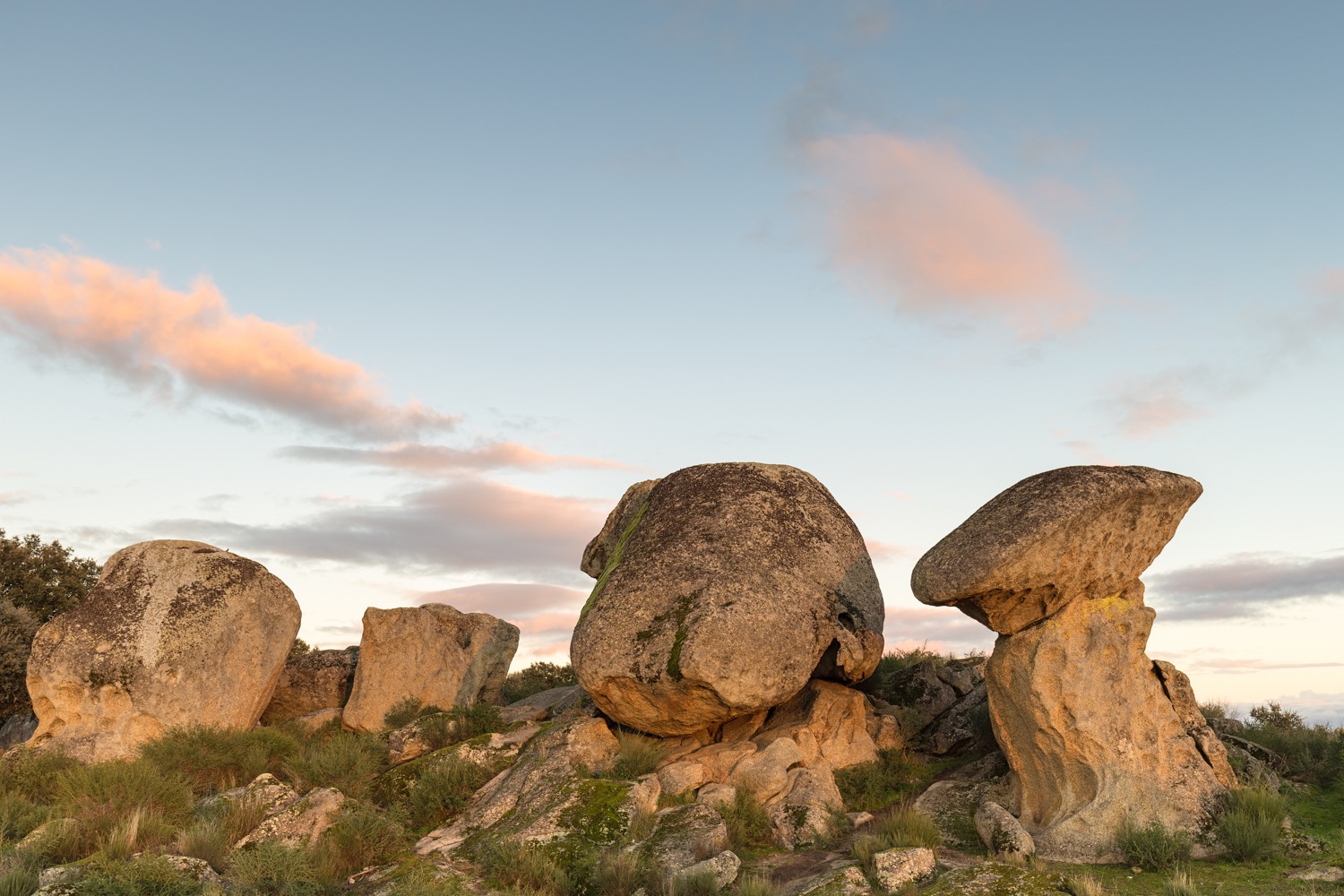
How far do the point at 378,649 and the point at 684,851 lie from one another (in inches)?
399

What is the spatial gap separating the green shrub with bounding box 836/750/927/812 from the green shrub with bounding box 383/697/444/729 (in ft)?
26.1

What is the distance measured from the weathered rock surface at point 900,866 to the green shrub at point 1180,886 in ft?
8.28

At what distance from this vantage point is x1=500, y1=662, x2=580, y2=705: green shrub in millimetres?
24109

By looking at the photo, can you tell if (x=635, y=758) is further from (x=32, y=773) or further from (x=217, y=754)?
(x=32, y=773)

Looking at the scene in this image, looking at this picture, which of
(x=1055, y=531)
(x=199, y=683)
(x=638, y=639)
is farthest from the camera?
(x=199, y=683)

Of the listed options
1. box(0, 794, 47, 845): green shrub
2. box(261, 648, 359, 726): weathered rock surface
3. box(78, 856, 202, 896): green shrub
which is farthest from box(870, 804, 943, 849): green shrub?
box(261, 648, 359, 726): weathered rock surface

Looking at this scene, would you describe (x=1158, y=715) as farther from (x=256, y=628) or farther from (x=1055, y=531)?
(x=256, y=628)

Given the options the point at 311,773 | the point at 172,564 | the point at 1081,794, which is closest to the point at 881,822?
the point at 1081,794

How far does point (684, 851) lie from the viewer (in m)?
12.6

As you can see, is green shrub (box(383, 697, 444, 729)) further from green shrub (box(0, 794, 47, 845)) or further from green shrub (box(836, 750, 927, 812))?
green shrub (box(836, 750, 927, 812))

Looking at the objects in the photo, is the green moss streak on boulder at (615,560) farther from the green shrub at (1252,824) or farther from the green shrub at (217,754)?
the green shrub at (1252,824)

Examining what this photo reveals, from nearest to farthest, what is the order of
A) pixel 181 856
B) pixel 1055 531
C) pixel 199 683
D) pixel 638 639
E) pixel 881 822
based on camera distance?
pixel 181 856 < pixel 1055 531 < pixel 881 822 < pixel 638 639 < pixel 199 683

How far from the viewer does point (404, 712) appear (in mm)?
19594

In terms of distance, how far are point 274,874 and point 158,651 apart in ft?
26.2
